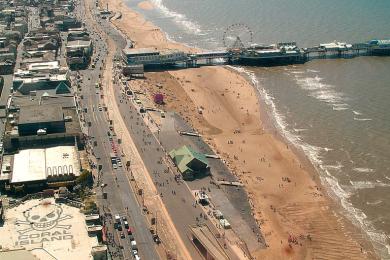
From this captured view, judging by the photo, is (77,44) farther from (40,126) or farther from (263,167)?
(263,167)

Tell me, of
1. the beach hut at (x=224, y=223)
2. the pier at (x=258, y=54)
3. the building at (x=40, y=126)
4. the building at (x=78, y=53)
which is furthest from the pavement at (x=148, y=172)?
the pier at (x=258, y=54)

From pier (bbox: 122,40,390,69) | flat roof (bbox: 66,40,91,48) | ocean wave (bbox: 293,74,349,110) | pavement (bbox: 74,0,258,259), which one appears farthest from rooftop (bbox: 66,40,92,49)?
ocean wave (bbox: 293,74,349,110)

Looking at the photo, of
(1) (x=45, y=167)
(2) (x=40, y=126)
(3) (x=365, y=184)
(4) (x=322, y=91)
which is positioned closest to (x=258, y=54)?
(4) (x=322, y=91)

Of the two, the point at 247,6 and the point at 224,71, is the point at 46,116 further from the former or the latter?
the point at 247,6

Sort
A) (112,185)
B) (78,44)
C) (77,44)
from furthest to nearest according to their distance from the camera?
1. (77,44)
2. (78,44)
3. (112,185)

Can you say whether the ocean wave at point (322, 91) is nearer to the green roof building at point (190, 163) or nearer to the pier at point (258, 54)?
the pier at point (258, 54)

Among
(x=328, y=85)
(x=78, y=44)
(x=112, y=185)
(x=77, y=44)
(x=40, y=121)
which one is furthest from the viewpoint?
(x=77, y=44)
